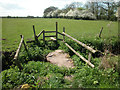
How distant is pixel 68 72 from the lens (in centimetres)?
387

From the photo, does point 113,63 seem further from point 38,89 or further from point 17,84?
point 17,84

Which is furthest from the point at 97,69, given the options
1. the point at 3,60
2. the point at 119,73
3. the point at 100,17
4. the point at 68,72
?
the point at 100,17

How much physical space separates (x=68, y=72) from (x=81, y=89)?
105 centimetres

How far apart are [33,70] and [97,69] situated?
9.48 ft

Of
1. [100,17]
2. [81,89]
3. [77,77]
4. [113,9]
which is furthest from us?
[100,17]

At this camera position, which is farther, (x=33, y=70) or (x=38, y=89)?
(x=33, y=70)

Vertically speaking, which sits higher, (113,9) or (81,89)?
(113,9)

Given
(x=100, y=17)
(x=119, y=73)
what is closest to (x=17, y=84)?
(x=119, y=73)

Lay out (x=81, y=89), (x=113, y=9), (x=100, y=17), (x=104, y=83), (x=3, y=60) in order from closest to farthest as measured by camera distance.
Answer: (x=81, y=89) → (x=104, y=83) → (x=3, y=60) → (x=113, y=9) → (x=100, y=17)

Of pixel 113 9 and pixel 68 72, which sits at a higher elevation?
pixel 113 9

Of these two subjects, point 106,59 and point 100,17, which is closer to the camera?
point 106,59

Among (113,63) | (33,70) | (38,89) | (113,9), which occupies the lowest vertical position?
(38,89)

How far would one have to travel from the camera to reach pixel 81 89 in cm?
291

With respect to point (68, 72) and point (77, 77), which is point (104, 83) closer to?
point (77, 77)
